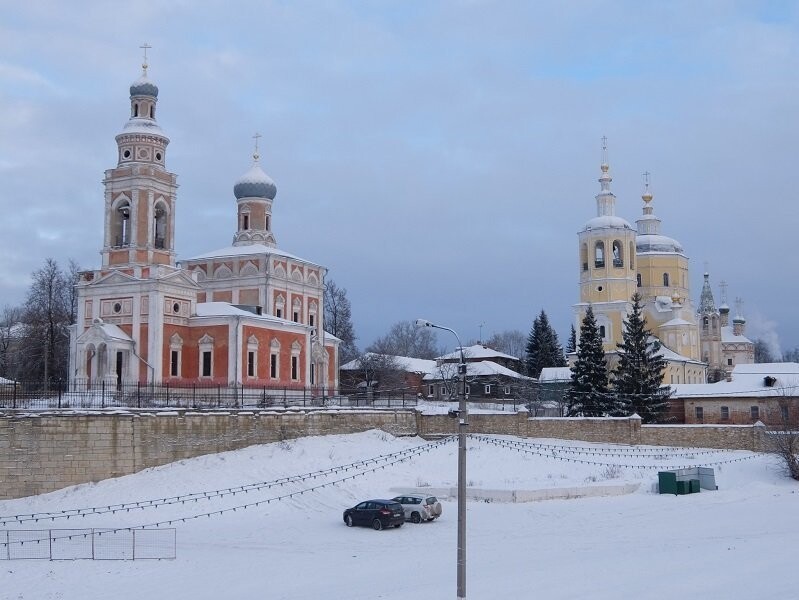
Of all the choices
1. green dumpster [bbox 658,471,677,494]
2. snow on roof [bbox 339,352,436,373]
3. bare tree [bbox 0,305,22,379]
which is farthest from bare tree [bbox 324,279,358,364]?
green dumpster [bbox 658,471,677,494]

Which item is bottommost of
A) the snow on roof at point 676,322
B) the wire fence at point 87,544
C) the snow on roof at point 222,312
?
the wire fence at point 87,544

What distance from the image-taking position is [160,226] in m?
50.2

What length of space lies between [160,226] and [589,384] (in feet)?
80.5

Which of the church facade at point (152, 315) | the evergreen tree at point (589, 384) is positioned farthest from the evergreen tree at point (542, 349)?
the church facade at point (152, 315)

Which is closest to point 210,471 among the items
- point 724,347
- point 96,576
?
point 96,576

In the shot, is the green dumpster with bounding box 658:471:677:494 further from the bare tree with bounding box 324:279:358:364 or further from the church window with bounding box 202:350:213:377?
the bare tree with bounding box 324:279:358:364

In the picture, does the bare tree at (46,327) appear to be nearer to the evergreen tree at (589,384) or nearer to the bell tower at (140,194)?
the bell tower at (140,194)

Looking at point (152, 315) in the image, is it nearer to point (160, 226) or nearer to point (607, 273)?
point (160, 226)

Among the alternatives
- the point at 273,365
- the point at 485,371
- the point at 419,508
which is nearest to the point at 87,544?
the point at 419,508

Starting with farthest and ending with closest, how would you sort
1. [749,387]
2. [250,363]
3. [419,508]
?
[749,387]
[250,363]
[419,508]

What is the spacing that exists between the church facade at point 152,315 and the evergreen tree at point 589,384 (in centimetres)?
1423

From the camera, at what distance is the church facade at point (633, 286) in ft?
242

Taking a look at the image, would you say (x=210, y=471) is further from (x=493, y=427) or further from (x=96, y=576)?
(x=493, y=427)

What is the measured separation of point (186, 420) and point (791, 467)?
2287 cm
